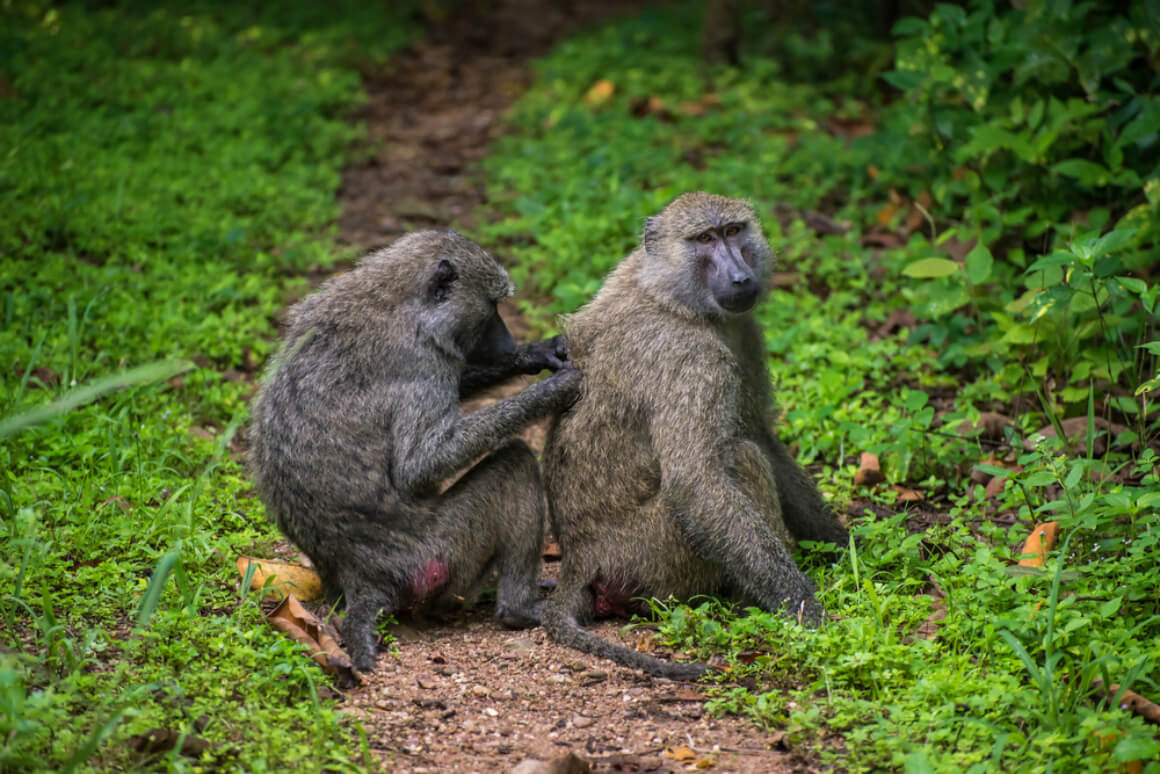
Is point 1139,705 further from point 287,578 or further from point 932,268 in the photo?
point 287,578

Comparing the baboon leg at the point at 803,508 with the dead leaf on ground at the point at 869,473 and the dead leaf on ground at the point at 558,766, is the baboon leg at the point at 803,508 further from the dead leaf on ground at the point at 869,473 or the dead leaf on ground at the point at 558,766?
the dead leaf on ground at the point at 558,766

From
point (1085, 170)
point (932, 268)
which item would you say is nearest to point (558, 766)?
point (932, 268)

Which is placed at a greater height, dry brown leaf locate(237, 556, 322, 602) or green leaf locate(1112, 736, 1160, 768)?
green leaf locate(1112, 736, 1160, 768)

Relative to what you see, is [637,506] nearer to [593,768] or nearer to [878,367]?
[593,768]

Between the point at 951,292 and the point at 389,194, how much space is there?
4.24 meters

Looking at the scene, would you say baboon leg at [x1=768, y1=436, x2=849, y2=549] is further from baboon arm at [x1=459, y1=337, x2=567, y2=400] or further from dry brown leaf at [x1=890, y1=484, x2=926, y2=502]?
baboon arm at [x1=459, y1=337, x2=567, y2=400]

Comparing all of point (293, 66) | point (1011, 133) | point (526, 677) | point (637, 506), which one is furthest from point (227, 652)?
point (293, 66)

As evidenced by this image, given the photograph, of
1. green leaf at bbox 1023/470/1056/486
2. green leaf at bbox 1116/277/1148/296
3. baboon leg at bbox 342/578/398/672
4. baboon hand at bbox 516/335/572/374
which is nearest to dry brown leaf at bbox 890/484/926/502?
green leaf at bbox 1023/470/1056/486

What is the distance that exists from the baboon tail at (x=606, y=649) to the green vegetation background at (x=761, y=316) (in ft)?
0.51

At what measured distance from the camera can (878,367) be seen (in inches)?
238

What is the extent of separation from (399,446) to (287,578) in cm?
78

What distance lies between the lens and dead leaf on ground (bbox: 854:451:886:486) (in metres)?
5.32

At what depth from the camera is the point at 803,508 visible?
4.90 meters

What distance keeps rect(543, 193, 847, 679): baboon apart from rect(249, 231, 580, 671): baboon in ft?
0.55
